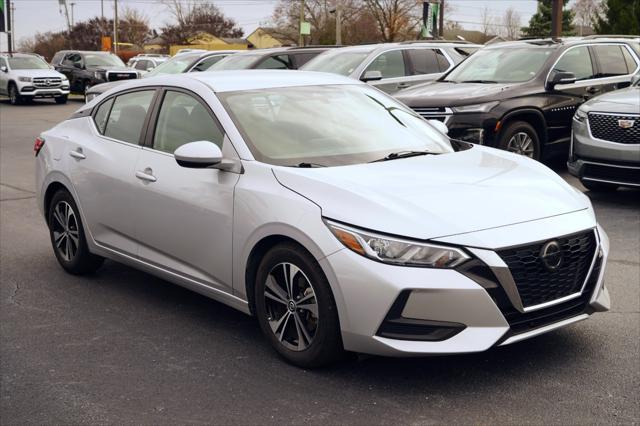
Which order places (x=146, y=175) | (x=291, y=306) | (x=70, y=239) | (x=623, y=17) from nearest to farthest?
(x=291, y=306)
(x=146, y=175)
(x=70, y=239)
(x=623, y=17)

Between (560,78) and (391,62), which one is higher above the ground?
(391,62)

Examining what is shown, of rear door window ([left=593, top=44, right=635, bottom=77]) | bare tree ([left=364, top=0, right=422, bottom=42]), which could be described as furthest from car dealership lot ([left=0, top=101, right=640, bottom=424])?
bare tree ([left=364, top=0, right=422, bottom=42])

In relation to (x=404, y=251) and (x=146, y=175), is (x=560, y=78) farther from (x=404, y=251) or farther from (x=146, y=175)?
(x=404, y=251)

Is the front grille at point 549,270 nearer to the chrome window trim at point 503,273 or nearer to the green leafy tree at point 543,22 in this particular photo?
the chrome window trim at point 503,273

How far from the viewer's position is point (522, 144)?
1105 cm

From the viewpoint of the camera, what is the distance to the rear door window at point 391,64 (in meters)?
14.2

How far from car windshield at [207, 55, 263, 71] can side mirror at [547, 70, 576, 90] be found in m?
5.87

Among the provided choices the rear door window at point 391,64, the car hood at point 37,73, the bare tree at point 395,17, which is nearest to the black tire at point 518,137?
the rear door window at point 391,64

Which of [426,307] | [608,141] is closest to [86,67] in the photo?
[608,141]

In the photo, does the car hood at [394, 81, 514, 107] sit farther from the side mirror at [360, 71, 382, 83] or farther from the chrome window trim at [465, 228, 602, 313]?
the chrome window trim at [465, 228, 602, 313]

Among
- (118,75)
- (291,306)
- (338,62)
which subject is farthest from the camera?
(118,75)

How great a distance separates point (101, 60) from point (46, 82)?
2976mm

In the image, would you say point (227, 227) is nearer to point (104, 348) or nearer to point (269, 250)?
point (269, 250)

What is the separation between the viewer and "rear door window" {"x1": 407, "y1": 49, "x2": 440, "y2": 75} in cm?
1452
